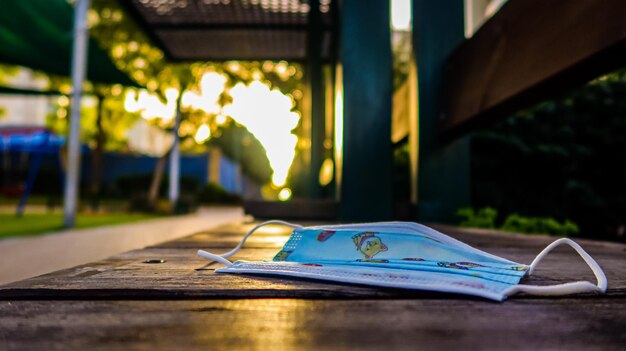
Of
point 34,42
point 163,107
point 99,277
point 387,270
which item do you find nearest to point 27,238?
point 34,42

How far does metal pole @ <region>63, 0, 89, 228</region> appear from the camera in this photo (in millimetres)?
5863

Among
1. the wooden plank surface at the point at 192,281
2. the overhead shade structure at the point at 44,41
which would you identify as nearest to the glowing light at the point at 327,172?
the wooden plank surface at the point at 192,281

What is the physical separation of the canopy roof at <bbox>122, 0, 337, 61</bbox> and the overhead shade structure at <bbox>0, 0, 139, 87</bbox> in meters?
1.58

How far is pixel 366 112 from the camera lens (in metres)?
2.24

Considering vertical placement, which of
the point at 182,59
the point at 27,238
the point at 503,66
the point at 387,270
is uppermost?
the point at 182,59

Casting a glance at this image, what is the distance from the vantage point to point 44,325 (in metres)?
0.55

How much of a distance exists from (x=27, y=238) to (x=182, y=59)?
2664 mm

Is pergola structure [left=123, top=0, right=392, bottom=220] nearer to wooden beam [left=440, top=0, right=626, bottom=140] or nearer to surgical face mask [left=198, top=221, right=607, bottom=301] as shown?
wooden beam [left=440, top=0, right=626, bottom=140]

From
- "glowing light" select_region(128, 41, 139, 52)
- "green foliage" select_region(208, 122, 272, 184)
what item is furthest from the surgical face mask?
"green foliage" select_region(208, 122, 272, 184)

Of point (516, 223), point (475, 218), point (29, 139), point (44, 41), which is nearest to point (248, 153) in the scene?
point (29, 139)

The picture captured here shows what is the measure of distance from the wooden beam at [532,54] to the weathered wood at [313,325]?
706mm

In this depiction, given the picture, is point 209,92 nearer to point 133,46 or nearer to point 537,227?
point 133,46

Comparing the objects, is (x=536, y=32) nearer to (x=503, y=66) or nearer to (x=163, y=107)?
(x=503, y=66)

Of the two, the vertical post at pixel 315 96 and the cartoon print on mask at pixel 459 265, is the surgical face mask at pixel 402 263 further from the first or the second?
the vertical post at pixel 315 96
